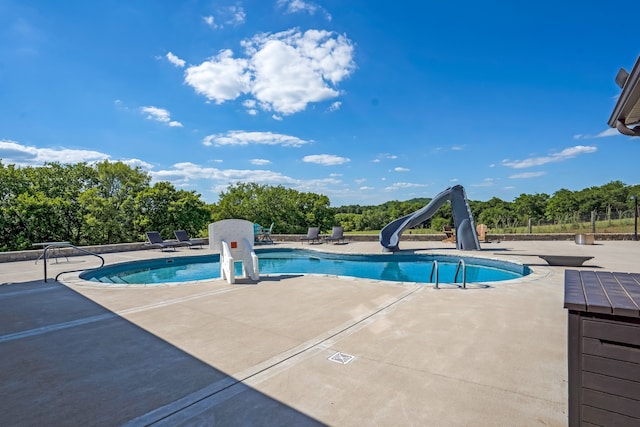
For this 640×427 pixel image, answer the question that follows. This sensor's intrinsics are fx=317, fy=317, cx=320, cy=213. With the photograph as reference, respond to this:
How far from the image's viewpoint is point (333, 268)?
13.6 meters

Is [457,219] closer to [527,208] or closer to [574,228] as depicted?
[574,228]

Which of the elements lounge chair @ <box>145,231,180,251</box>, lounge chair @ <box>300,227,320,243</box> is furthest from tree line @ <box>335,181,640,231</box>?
lounge chair @ <box>145,231,180,251</box>

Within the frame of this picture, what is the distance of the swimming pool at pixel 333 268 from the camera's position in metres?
11.3

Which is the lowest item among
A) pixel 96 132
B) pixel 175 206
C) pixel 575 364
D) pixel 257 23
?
pixel 575 364

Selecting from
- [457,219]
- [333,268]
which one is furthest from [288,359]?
[457,219]

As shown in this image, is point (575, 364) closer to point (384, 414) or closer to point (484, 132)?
point (384, 414)

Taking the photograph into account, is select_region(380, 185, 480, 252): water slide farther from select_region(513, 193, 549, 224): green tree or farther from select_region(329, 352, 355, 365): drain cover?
select_region(513, 193, 549, 224): green tree

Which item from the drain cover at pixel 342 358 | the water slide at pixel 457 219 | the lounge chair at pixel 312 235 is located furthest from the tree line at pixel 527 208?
the drain cover at pixel 342 358

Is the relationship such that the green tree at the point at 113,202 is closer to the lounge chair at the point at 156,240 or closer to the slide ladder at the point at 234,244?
the lounge chair at the point at 156,240

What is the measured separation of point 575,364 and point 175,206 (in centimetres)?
2366

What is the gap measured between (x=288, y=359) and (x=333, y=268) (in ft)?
32.7

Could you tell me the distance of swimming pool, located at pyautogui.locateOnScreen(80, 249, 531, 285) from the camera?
11.3 m

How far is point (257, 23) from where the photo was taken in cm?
1162

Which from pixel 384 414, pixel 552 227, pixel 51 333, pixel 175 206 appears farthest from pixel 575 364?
pixel 552 227
